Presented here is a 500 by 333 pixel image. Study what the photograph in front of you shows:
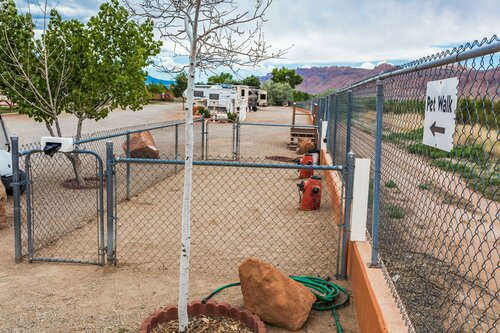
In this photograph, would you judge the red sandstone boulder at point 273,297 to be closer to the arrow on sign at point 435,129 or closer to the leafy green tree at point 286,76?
the arrow on sign at point 435,129

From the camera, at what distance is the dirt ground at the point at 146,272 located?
170 inches

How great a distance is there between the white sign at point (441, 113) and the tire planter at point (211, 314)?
2139mm

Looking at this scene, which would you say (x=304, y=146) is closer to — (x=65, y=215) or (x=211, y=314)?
(x=65, y=215)

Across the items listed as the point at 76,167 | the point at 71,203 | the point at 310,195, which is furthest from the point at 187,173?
the point at 76,167

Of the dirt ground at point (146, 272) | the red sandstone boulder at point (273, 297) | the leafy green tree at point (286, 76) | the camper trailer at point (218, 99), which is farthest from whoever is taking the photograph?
the leafy green tree at point (286, 76)

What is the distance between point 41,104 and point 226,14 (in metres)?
7.39

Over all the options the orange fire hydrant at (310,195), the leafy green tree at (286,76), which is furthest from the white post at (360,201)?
the leafy green tree at (286,76)

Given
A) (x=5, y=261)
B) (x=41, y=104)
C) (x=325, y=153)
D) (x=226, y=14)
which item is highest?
(x=226, y=14)

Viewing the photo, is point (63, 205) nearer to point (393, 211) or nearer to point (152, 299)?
point (152, 299)

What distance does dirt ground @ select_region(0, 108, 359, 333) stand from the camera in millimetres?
4309

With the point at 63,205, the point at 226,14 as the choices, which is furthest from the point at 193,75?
the point at 63,205

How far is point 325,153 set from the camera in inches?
484

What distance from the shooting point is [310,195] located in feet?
27.7

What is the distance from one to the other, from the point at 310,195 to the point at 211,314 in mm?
4518
